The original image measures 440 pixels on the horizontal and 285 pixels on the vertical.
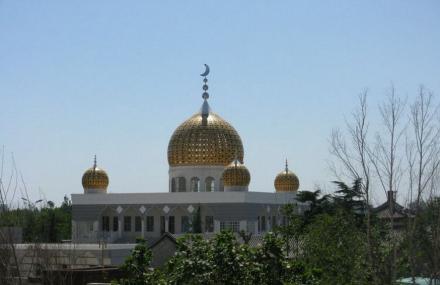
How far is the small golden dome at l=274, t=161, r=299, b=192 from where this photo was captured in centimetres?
4588

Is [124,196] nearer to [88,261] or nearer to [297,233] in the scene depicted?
[88,261]

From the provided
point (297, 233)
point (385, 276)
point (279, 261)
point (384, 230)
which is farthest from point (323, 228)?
point (279, 261)

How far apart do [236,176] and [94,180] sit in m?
8.84

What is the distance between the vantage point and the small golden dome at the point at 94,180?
47.0 m

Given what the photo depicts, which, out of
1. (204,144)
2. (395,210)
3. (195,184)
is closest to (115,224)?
(195,184)

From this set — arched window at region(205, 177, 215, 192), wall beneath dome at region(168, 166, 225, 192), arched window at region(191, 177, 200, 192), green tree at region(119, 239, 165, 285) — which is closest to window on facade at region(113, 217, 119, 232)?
wall beneath dome at region(168, 166, 225, 192)

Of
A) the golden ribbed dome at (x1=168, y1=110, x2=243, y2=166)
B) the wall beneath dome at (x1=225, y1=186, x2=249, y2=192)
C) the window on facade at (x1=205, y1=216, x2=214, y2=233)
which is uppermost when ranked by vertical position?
the golden ribbed dome at (x1=168, y1=110, x2=243, y2=166)

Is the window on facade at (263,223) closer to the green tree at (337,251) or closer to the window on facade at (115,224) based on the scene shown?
the window on facade at (115,224)

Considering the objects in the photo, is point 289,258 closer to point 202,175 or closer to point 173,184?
point 202,175

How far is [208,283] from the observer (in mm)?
12484

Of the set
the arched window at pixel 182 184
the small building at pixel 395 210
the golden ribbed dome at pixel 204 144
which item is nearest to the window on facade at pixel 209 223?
the arched window at pixel 182 184

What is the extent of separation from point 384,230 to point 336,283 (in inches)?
144

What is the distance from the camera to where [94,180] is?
154 ft

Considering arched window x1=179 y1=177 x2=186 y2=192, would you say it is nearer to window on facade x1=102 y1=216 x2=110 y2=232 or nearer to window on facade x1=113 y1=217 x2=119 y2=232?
window on facade x1=113 y1=217 x2=119 y2=232
